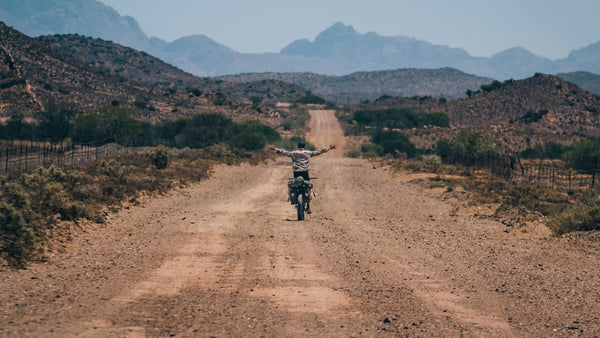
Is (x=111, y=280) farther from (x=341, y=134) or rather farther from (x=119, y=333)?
(x=341, y=134)

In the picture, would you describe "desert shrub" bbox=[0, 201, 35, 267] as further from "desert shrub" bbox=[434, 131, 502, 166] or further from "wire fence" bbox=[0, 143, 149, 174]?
"desert shrub" bbox=[434, 131, 502, 166]

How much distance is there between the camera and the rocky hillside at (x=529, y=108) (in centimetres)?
10756

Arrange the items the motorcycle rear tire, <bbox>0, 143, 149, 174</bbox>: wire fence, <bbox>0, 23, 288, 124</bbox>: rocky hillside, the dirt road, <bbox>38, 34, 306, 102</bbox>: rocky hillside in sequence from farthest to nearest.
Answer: <bbox>38, 34, 306, 102</bbox>: rocky hillside, <bbox>0, 23, 288, 124</bbox>: rocky hillside, <bbox>0, 143, 149, 174</bbox>: wire fence, the motorcycle rear tire, the dirt road

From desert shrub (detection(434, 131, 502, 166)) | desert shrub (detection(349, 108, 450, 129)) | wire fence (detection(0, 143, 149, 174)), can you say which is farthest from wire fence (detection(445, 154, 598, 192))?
desert shrub (detection(349, 108, 450, 129))

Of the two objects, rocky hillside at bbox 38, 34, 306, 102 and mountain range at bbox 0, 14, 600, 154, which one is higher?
rocky hillside at bbox 38, 34, 306, 102

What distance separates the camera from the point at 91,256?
37.9ft

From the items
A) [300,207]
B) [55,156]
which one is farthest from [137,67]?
[300,207]

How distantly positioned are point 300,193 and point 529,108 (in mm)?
114736

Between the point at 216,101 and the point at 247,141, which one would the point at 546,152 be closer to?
the point at 247,141

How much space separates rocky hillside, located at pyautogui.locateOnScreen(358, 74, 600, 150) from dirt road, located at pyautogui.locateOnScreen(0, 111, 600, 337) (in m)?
80.6

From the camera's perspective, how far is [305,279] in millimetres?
9883

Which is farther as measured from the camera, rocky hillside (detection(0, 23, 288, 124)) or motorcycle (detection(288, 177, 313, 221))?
rocky hillside (detection(0, 23, 288, 124))

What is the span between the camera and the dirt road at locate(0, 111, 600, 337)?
293 inches

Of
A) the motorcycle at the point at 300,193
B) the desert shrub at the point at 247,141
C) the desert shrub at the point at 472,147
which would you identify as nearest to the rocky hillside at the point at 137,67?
the desert shrub at the point at 247,141
